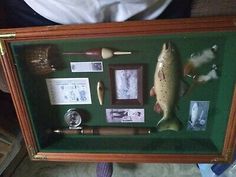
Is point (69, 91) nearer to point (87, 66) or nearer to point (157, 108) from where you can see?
point (87, 66)

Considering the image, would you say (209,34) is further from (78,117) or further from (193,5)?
(78,117)

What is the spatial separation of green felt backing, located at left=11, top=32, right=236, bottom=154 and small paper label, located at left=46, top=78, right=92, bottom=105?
0.04 feet

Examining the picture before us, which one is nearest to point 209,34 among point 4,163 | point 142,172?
point 142,172

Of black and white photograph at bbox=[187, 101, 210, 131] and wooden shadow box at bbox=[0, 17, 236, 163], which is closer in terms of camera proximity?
wooden shadow box at bbox=[0, 17, 236, 163]

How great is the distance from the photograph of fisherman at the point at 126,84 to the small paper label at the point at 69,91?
0.08 meters

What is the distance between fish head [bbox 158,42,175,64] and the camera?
683mm

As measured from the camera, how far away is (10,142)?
3.11ft

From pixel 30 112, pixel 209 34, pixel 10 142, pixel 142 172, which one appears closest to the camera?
pixel 209 34

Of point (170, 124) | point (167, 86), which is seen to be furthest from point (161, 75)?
point (170, 124)

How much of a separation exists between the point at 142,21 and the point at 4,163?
63 cm

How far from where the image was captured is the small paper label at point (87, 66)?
734 millimetres

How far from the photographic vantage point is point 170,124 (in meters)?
0.81

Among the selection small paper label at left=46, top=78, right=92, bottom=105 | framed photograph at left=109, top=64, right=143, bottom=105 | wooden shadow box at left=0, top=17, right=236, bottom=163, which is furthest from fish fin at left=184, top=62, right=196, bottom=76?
small paper label at left=46, top=78, right=92, bottom=105

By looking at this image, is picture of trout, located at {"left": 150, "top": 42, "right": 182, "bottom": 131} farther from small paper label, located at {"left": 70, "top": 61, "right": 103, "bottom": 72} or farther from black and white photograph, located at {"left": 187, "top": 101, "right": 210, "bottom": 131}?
small paper label, located at {"left": 70, "top": 61, "right": 103, "bottom": 72}
